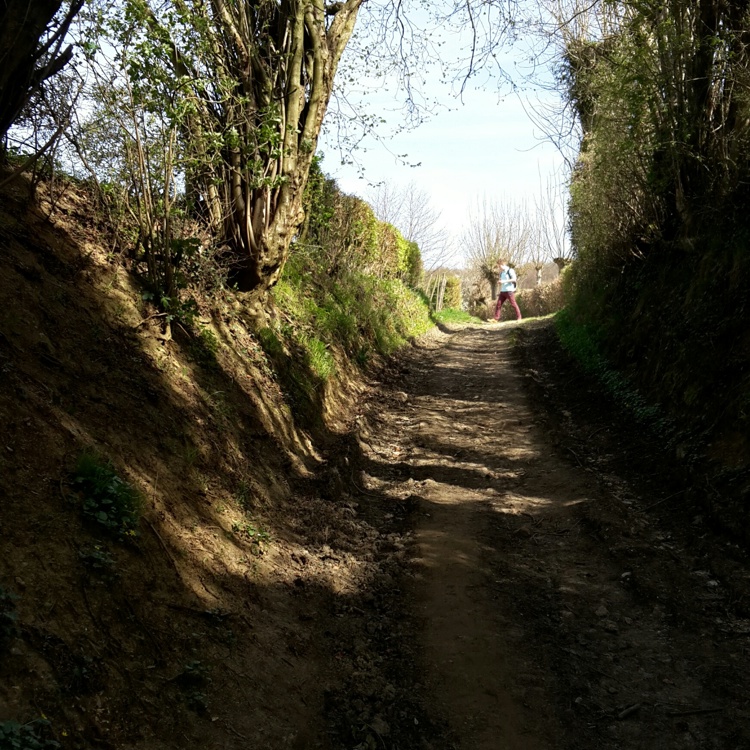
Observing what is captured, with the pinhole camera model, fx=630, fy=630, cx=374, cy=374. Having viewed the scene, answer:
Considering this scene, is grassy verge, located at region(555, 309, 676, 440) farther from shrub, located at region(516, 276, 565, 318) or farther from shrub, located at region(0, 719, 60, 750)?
shrub, located at region(516, 276, 565, 318)

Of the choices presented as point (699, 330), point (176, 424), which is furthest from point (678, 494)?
point (176, 424)

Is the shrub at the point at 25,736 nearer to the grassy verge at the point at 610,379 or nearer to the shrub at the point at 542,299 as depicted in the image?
the grassy verge at the point at 610,379

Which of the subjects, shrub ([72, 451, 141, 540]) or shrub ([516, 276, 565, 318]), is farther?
shrub ([516, 276, 565, 318])

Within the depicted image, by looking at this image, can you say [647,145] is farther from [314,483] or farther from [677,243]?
[314,483]

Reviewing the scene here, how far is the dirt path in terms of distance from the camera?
11.8 ft

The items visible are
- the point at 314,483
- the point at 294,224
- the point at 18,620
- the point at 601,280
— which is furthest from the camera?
the point at 601,280

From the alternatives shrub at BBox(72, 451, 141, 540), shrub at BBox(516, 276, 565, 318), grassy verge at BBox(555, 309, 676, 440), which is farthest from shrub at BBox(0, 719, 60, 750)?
shrub at BBox(516, 276, 565, 318)

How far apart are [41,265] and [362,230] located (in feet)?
34.3

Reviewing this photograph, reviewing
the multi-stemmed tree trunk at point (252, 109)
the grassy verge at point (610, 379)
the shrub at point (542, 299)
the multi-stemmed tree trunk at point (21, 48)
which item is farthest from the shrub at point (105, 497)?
the shrub at point (542, 299)

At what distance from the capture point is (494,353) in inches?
636

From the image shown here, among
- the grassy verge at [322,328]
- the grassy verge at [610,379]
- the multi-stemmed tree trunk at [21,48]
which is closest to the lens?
the multi-stemmed tree trunk at [21,48]

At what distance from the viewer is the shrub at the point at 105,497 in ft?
11.9

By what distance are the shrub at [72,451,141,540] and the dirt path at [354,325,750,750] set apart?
2091 mm

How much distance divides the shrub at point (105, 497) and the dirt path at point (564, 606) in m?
2.09
